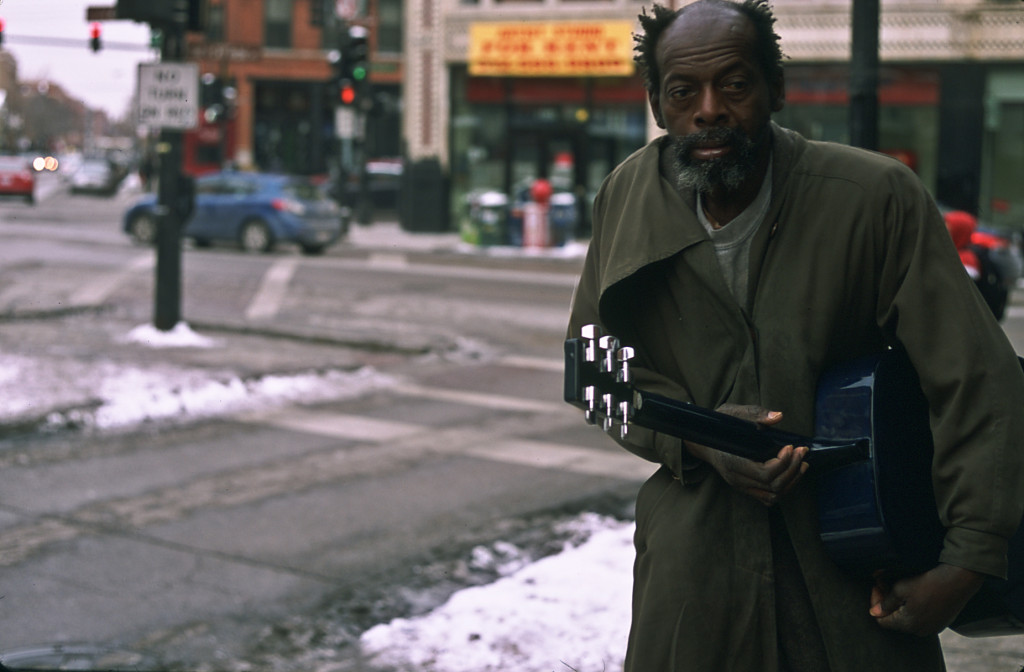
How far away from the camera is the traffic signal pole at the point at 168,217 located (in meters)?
11.7

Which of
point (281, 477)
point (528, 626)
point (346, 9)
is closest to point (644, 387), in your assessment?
point (528, 626)

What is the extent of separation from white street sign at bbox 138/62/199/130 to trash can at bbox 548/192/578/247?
13.9 meters

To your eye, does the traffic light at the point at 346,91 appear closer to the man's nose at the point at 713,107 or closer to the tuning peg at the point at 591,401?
the man's nose at the point at 713,107

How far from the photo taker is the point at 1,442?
7.86 metres

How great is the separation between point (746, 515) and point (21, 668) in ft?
9.96

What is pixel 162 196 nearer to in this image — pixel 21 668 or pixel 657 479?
pixel 21 668

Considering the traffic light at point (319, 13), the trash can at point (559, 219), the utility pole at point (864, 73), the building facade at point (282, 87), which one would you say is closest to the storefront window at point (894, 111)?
the trash can at point (559, 219)

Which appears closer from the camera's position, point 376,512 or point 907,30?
point 376,512

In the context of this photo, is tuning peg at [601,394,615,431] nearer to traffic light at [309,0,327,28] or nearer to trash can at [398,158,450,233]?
trash can at [398,158,450,233]

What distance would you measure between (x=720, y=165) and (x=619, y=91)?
2690 centimetres

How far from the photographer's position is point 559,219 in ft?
82.4

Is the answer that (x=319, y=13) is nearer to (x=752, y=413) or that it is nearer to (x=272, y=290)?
(x=272, y=290)

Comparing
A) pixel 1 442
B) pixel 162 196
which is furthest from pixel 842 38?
pixel 1 442

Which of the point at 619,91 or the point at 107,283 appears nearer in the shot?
the point at 107,283
